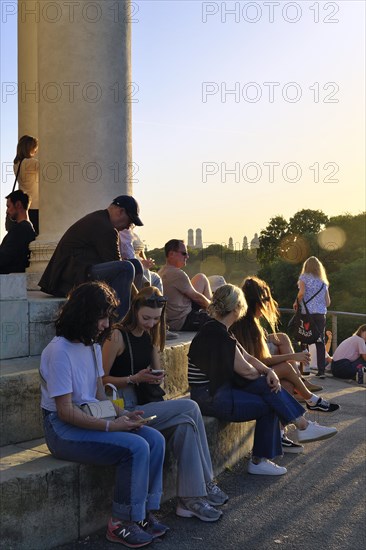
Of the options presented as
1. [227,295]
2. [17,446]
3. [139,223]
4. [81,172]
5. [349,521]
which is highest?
[81,172]

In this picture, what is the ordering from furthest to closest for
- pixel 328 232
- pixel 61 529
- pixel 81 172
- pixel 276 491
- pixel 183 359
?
pixel 328 232
pixel 81 172
pixel 183 359
pixel 276 491
pixel 61 529

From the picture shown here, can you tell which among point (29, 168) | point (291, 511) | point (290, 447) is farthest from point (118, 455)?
point (29, 168)

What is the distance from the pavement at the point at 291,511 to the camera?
4.37m

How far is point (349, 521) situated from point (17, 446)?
7.28 ft

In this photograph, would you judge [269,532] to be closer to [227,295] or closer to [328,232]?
[227,295]

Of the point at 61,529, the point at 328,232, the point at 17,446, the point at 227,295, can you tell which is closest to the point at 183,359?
the point at 227,295

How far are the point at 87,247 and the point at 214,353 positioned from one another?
1442 millimetres

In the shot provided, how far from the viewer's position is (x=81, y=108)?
7.23 meters

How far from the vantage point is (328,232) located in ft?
187

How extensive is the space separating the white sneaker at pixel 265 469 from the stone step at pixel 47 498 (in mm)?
1713

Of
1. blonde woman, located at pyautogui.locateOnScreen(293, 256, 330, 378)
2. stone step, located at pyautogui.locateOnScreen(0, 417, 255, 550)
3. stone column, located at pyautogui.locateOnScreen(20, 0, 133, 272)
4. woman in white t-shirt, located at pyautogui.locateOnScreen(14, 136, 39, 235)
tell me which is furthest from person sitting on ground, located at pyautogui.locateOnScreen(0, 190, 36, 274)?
blonde woman, located at pyautogui.locateOnScreen(293, 256, 330, 378)

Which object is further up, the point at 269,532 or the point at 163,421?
the point at 163,421

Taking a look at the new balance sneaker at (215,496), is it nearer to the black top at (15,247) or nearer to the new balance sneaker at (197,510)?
the new balance sneaker at (197,510)

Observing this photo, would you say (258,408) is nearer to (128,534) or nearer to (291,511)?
(291,511)
